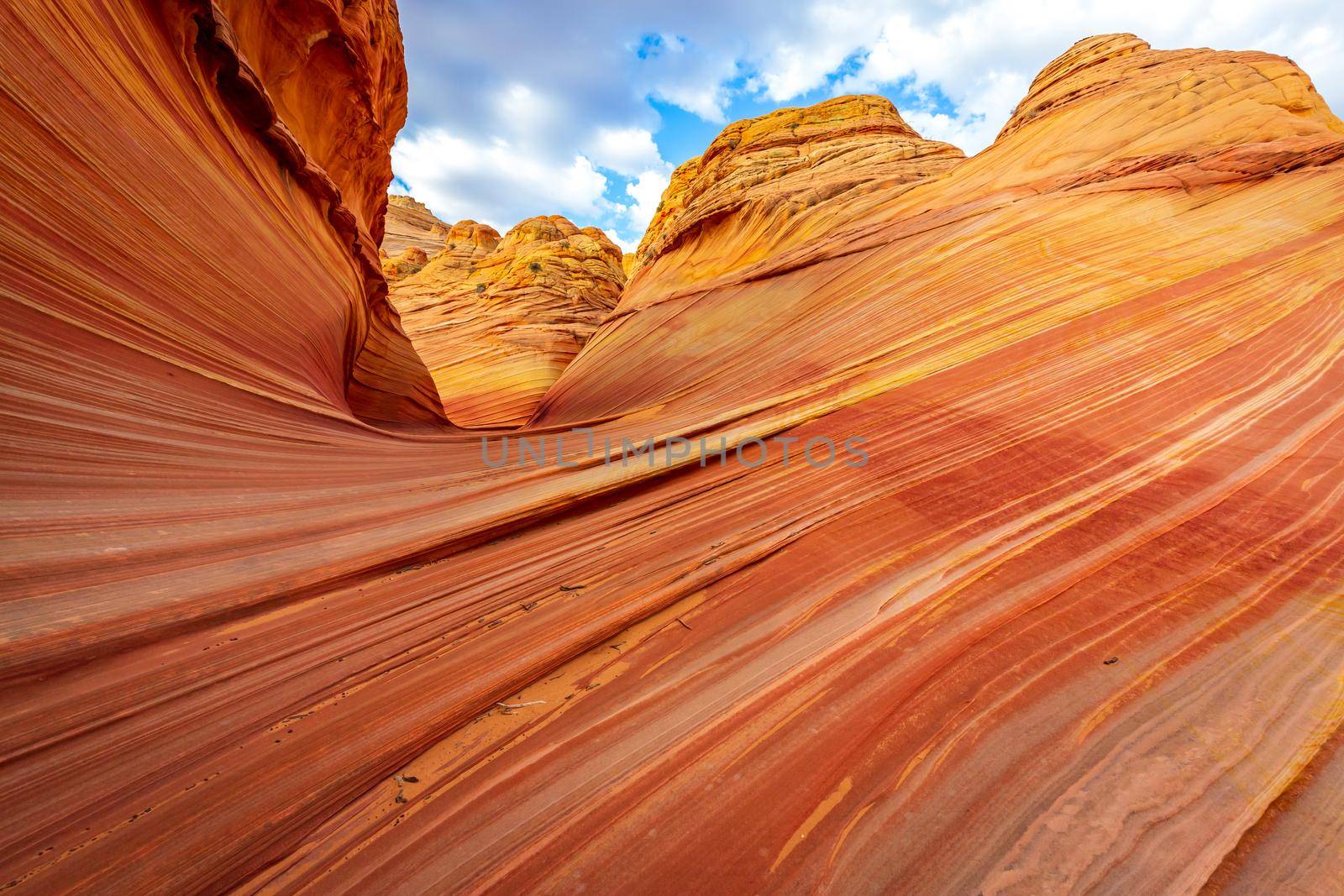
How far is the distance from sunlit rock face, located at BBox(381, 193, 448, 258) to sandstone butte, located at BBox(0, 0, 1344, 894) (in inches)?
1025

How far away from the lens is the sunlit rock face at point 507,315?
9.76m

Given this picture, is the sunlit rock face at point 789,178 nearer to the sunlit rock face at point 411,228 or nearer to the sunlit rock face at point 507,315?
the sunlit rock face at point 507,315

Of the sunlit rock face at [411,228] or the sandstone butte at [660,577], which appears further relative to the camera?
the sunlit rock face at [411,228]

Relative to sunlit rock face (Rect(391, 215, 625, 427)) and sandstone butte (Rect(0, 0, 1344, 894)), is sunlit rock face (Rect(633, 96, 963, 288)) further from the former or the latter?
sandstone butte (Rect(0, 0, 1344, 894))

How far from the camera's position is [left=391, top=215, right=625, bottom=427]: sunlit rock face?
9758 millimetres

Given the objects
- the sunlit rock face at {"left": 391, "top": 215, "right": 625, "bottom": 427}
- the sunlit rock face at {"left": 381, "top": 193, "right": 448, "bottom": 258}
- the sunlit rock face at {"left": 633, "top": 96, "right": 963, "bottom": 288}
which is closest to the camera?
the sunlit rock face at {"left": 633, "top": 96, "right": 963, "bottom": 288}

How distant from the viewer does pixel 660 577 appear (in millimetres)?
2047

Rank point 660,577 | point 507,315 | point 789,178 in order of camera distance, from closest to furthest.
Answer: point 660,577, point 789,178, point 507,315

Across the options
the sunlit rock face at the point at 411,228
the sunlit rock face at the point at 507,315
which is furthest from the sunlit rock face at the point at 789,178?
the sunlit rock face at the point at 411,228

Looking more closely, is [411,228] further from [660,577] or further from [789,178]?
[660,577]

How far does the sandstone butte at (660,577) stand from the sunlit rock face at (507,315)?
5659mm

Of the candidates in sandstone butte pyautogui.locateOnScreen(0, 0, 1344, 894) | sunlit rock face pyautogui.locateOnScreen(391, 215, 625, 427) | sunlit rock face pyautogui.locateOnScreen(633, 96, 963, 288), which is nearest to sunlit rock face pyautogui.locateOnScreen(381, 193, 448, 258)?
sunlit rock face pyautogui.locateOnScreen(391, 215, 625, 427)

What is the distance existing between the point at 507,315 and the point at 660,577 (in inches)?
425

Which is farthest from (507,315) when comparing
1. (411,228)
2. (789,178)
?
(411,228)
